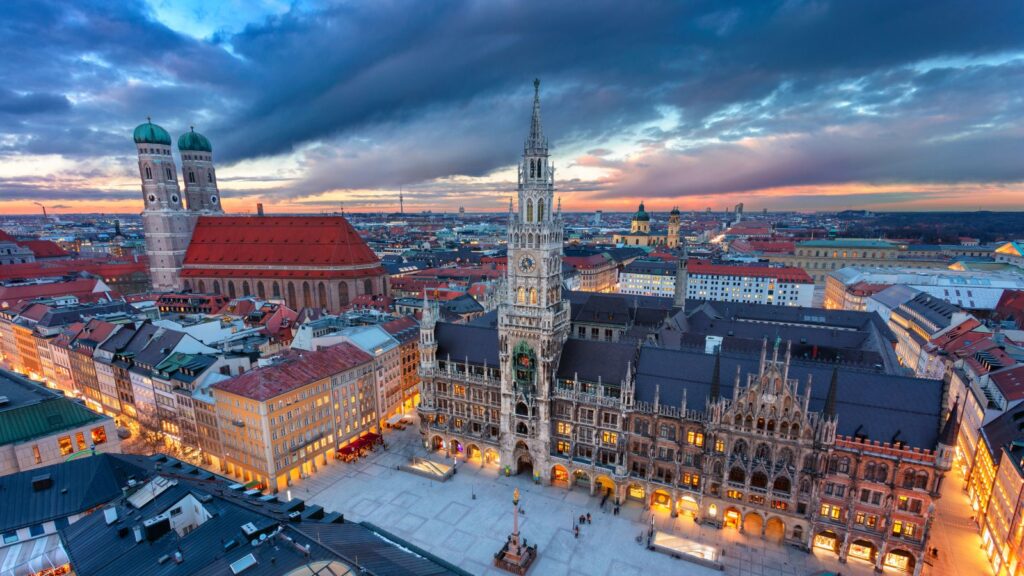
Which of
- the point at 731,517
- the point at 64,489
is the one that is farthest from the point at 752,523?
the point at 64,489

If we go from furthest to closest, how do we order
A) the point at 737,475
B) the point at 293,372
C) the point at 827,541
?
the point at 293,372 < the point at 737,475 < the point at 827,541

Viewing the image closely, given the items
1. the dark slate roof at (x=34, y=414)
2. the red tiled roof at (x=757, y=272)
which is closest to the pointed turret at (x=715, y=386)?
the dark slate roof at (x=34, y=414)

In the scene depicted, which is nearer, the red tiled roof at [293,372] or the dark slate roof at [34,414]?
the dark slate roof at [34,414]

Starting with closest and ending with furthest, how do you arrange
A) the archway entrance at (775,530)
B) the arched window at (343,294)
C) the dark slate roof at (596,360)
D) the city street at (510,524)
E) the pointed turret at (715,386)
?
1. the city street at (510,524)
2. the archway entrance at (775,530)
3. the pointed turret at (715,386)
4. the dark slate roof at (596,360)
5. the arched window at (343,294)

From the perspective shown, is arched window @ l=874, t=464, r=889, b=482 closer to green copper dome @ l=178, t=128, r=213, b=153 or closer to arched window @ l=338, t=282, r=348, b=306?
arched window @ l=338, t=282, r=348, b=306

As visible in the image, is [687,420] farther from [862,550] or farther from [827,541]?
[862,550]

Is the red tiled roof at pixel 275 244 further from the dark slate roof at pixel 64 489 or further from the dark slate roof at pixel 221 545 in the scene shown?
the dark slate roof at pixel 221 545
